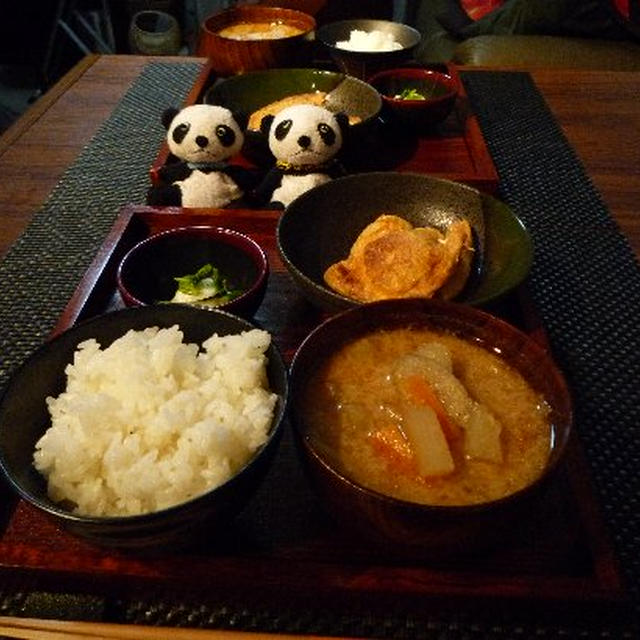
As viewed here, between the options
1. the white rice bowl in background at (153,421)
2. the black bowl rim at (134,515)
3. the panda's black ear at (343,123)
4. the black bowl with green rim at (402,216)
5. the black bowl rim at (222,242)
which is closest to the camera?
the black bowl rim at (134,515)

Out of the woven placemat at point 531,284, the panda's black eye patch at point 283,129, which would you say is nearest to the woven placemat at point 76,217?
the woven placemat at point 531,284

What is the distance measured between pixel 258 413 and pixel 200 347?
317mm

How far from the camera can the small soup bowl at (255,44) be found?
→ 114 inches

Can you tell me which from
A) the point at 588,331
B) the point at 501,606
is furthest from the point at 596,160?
the point at 501,606

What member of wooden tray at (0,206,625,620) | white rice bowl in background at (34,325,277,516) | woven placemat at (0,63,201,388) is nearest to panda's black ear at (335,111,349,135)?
woven placemat at (0,63,201,388)

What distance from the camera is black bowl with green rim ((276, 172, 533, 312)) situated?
69.2 inches

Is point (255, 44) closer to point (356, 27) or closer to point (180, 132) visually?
point (356, 27)

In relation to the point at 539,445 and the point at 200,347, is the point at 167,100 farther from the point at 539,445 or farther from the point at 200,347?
the point at 539,445

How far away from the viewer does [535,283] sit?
198 centimetres

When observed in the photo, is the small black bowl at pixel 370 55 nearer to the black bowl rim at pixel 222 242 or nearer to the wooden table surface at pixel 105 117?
the wooden table surface at pixel 105 117

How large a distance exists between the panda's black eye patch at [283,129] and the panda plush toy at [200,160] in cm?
14

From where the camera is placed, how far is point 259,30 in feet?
10.7

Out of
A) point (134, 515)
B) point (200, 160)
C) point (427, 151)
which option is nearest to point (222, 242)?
point (200, 160)

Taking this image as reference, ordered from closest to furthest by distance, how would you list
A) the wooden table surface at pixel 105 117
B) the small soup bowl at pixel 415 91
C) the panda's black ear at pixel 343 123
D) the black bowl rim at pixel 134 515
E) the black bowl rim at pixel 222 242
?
the black bowl rim at pixel 134 515 → the black bowl rim at pixel 222 242 → the panda's black ear at pixel 343 123 → the wooden table surface at pixel 105 117 → the small soup bowl at pixel 415 91
